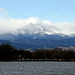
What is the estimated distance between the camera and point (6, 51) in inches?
7480

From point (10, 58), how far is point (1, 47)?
1082 centimetres

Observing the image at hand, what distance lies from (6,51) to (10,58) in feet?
21.3

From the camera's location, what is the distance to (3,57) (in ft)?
616

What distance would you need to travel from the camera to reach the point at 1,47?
193000 millimetres

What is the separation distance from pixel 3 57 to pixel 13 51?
13.5 meters

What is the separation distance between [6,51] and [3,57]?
206 inches

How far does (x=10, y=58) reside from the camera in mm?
192250

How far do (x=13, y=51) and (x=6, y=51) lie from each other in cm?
1002

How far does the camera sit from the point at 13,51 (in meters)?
199

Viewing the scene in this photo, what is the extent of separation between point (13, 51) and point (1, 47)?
36.0ft
